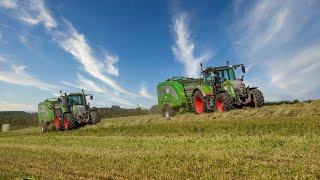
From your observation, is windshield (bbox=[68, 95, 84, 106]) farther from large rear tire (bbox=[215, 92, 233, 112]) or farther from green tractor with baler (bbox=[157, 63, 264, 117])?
large rear tire (bbox=[215, 92, 233, 112])

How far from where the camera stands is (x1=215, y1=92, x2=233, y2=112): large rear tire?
20.0 metres

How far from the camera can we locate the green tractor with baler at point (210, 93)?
2033 cm

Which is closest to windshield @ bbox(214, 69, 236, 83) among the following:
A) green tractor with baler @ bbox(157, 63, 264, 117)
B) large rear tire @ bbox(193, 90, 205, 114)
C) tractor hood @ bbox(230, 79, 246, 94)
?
green tractor with baler @ bbox(157, 63, 264, 117)

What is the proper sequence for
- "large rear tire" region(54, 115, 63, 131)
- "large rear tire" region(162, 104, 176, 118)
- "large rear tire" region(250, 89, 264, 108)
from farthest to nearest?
"large rear tire" region(54, 115, 63, 131)
"large rear tire" region(162, 104, 176, 118)
"large rear tire" region(250, 89, 264, 108)

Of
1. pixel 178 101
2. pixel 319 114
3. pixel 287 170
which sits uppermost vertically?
pixel 178 101

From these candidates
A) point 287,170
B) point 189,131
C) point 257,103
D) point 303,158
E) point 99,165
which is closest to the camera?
point 287,170

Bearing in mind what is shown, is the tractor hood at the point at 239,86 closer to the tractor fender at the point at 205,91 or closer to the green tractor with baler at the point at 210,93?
the green tractor with baler at the point at 210,93

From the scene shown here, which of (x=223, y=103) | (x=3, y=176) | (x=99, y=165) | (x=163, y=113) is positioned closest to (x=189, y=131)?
(x=223, y=103)

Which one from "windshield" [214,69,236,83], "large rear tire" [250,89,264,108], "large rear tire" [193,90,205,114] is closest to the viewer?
"large rear tire" [250,89,264,108]

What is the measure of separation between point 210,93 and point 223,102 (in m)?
1.82

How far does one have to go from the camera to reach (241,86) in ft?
67.6

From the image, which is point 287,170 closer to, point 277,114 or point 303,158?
point 303,158

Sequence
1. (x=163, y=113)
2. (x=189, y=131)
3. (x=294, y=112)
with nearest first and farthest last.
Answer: (x=189, y=131) < (x=294, y=112) < (x=163, y=113)

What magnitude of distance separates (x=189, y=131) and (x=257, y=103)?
Answer: 6445 millimetres
